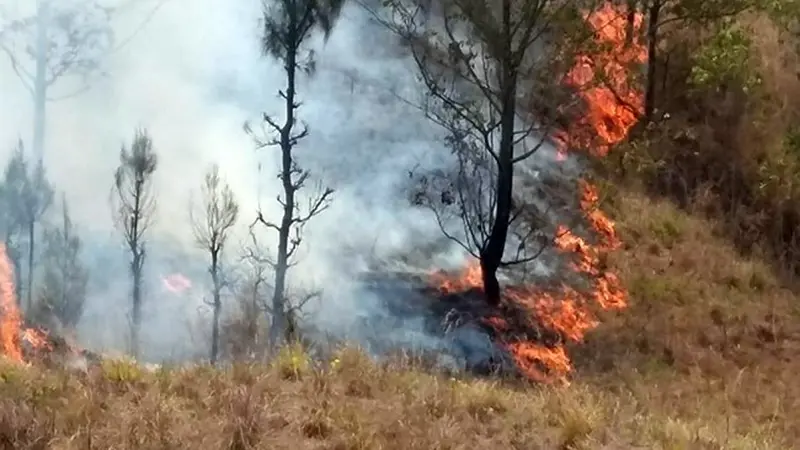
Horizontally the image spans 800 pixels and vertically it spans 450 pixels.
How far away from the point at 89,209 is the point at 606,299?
3145mm

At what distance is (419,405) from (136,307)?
67.9 inches

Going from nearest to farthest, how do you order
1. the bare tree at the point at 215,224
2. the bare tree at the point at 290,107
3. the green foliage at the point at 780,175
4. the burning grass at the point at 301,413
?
1. the burning grass at the point at 301,413
2. the bare tree at the point at 215,224
3. the bare tree at the point at 290,107
4. the green foliage at the point at 780,175

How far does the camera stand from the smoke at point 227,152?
15.9 ft

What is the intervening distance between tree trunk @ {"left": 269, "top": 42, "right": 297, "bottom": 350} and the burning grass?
770 millimetres

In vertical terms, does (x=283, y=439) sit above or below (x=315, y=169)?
below

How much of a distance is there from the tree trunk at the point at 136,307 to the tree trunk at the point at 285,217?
66cm

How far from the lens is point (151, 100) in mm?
5445

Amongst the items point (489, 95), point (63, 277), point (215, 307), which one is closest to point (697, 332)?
point (489, 95)

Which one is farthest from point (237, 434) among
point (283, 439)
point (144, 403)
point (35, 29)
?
point (35, 29)

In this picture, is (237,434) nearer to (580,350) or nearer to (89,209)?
(89,209)

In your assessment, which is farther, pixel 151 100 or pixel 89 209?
pixel 151 100

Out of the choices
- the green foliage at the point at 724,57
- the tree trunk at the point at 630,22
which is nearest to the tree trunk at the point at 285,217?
the tree trunk at the point at 630,22

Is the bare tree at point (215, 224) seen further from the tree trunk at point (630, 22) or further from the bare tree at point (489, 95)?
the tree trunk at point (630, 22)

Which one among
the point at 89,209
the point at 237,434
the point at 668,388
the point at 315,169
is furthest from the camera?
the point at 315,169
